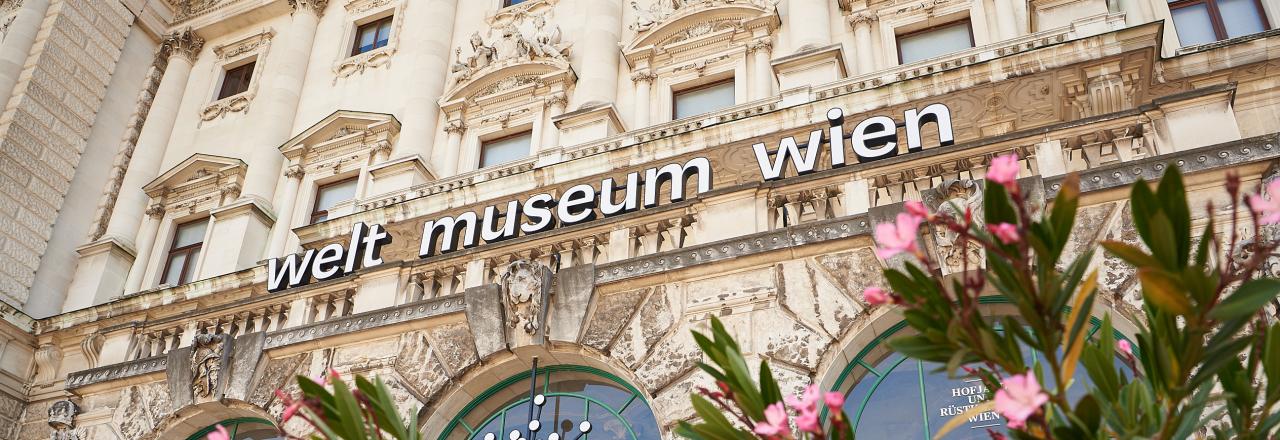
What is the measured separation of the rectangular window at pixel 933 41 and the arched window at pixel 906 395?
821 centimetres

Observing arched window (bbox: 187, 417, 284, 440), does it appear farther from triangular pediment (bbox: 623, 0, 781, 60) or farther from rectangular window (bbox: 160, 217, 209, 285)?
triangular pediment (bbox: 623, 0, 781, 60)

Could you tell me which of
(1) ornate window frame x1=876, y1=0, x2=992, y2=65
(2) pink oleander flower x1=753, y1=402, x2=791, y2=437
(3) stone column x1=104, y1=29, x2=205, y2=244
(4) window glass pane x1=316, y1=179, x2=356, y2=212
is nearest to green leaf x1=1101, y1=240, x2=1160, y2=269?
(2) pink oleander flower x1=753, y1=402, x2=791, y2=437

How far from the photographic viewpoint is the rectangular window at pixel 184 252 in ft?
74.9

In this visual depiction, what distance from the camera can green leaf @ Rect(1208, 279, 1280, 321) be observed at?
417 cm

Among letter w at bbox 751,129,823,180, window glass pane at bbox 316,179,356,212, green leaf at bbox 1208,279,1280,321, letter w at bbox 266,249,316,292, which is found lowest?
green leaf at bbox 1208,279,1280,321

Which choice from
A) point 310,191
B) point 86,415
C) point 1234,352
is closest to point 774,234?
point 1234,352

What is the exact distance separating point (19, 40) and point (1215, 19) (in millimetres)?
24336

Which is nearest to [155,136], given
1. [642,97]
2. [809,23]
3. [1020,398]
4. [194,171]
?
[194,171]

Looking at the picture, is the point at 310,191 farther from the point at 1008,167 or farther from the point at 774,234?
the point at 1008,167

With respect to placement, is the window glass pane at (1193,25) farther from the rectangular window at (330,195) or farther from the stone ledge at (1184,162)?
the rectangular window at (330,195)

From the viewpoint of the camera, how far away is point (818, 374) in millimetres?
11266

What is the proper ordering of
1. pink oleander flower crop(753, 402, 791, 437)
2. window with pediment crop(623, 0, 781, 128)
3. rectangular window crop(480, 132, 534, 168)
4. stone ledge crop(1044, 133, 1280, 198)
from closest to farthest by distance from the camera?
pink oleander flower crop(753, 402, 791, 437) → stone ledge crop(1044, 133, 1280, 198) → window with pediment crop(623, 0, 781, 128) → rectangular window crop(480, 132, 534, 168)

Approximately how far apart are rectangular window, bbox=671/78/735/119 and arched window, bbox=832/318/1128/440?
28.8 feet

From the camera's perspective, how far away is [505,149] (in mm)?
21438
